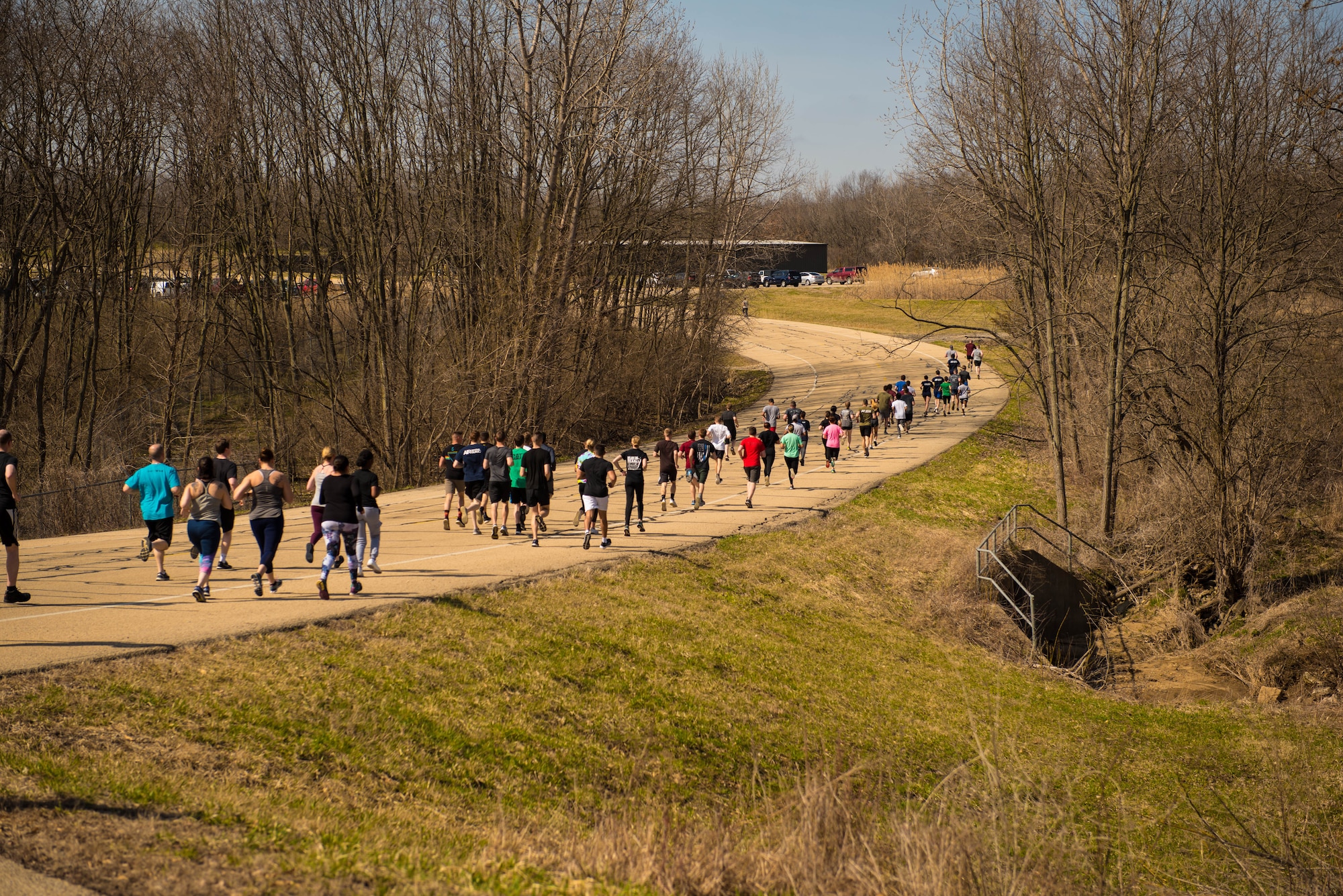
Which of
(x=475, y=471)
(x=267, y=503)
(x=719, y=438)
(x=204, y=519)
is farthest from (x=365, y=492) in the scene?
(x=719, y=438)

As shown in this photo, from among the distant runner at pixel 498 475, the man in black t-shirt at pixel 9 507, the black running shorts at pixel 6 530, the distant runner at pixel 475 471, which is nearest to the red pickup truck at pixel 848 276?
the distant runner at pixel 475 471

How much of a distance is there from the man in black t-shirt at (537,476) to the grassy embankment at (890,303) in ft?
167

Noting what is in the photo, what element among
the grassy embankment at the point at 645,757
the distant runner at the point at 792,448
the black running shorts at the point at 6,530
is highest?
the black running shorts at the point at 6,530

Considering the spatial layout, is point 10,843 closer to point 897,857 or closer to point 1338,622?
point 897,857

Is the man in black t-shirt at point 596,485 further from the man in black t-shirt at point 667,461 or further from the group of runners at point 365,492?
the man in black t-shirt at point 667,461

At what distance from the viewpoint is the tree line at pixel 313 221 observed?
28.9 m

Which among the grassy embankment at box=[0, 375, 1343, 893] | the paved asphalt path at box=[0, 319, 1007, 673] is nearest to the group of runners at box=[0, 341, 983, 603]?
the paved asphalt path at box=[0, 319, 1007, 673]

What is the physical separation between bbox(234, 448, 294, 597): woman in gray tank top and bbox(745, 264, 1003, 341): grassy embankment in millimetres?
56129

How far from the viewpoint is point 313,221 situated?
35750mm

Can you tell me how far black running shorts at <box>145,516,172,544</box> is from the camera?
12664 millimetres

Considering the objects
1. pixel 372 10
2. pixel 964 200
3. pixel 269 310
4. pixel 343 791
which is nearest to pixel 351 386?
pixel 269 310

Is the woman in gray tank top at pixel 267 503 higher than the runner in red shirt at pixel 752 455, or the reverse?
the woman in gray tank top at pixel 267 503

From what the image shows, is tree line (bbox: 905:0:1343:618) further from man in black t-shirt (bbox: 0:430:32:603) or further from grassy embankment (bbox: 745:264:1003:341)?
grassy embankment (bbox: 745:264:1003:341)

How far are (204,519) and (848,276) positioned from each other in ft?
289
